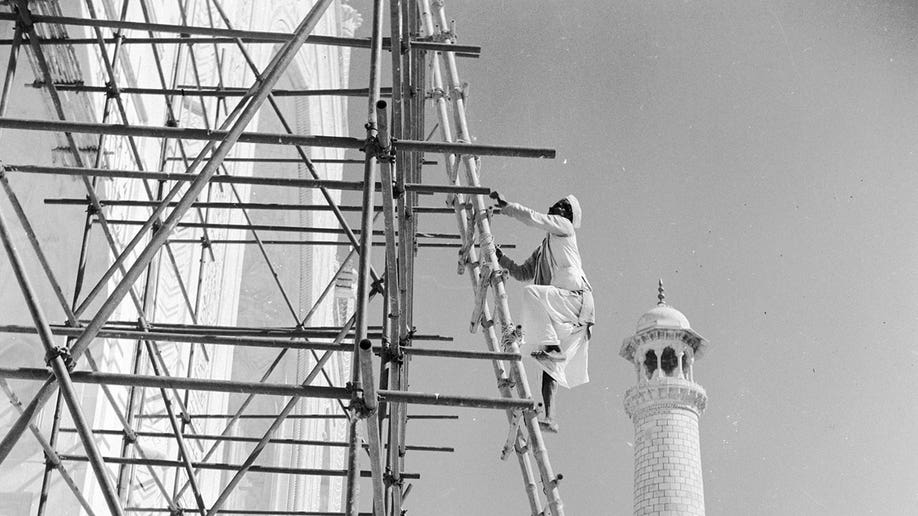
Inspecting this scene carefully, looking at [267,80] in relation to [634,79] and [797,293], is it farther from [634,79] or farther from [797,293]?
[797,293]

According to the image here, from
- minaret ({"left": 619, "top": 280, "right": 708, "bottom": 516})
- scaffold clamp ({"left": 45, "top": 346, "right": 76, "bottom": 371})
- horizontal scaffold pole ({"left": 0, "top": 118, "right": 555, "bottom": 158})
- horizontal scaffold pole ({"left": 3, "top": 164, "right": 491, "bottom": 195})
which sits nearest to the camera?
scaffold clamp ({"left": 45, "top": 346, "right": 76, "bottom": 371})

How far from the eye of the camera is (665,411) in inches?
1065

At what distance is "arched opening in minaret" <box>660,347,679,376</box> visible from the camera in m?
28.1

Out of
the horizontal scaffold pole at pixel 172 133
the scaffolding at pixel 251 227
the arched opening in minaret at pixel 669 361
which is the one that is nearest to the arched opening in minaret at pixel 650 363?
the arched opening in minaret at pixel 669 361

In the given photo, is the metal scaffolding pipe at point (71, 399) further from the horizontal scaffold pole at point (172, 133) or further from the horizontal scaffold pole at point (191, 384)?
the horizontal scaffold pole at point (172, 133)

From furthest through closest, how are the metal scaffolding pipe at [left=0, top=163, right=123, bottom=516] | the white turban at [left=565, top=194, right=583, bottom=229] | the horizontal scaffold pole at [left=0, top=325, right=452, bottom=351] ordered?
the white turban at [left=565, top=194, right=583, bottom=229]
the horizontal scaffold pole at [left=0, top=325, right=452, bottom=351]
the metal scaffolding pipe at [left=0, top=163, right=123, bottom=516]

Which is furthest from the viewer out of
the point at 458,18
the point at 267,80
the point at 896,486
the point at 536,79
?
the point at 896,486

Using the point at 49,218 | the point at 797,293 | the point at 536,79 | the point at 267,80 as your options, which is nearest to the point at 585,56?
→ the point at 536,79

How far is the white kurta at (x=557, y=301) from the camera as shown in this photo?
725 cm

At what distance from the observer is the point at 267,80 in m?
5.21

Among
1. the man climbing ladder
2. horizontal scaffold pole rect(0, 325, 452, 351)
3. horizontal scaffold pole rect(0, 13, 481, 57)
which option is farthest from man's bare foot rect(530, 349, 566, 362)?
horizontal scaffold pole rect(0, 13, 481, 57)

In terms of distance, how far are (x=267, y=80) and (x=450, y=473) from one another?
20.8 metres

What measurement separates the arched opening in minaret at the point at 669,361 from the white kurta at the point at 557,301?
2076 centimetres

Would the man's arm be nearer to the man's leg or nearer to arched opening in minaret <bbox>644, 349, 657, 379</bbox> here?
the man's leg
